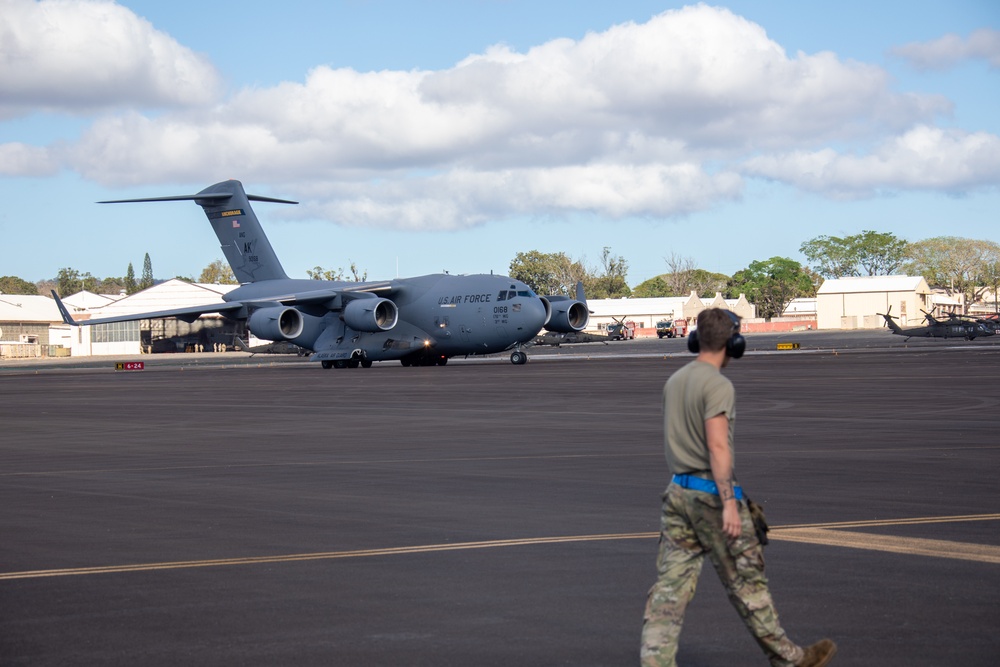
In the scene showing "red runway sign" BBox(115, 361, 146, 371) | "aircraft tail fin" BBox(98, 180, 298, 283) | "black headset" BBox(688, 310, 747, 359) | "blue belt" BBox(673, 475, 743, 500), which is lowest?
"red runway sign" BBox(115, 361, 146, 371)

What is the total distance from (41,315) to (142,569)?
397ft

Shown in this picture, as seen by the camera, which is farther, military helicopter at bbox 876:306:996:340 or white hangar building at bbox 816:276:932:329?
white hangar building at bbox 816:276:932:329

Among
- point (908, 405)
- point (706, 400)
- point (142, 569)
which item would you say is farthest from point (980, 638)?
point (908, 405)

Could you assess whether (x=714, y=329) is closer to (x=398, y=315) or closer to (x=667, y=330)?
(x=398, y=315)

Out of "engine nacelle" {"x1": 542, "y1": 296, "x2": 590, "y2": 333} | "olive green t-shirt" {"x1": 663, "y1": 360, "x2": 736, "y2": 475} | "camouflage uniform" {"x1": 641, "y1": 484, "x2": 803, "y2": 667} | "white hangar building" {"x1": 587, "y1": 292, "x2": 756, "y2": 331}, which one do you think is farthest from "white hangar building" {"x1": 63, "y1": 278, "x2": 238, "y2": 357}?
"camouflage uniform" {"x1": 641, "y1": 484, "x2": 803, "y2": 667}

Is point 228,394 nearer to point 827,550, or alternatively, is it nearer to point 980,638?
point 827,550

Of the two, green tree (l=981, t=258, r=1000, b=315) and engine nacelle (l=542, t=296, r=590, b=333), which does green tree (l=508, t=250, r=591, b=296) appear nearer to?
green tree (l=981, t=258, r=1000, b=315)

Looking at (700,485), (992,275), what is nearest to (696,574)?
(700,485)

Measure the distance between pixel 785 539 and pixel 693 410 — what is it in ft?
13.1

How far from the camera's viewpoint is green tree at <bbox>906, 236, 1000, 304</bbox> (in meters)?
182

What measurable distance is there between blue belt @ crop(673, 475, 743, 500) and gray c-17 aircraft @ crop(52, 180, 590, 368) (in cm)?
4319

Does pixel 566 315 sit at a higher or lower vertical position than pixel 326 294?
lower

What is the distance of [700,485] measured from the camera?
609cm

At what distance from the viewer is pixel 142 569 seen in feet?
29.1
